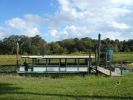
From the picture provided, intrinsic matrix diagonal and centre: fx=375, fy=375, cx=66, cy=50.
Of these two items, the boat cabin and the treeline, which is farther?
the treeline

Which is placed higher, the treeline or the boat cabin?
the treeline

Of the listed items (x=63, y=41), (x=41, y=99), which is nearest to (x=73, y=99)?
(x=41, y=99)

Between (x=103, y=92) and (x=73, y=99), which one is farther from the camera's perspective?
(x=103, y=92)

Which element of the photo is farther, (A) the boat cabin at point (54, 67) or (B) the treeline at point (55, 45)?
(B) the treeline at point (55, 45)

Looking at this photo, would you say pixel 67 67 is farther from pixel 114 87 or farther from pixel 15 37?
pixel 15 37

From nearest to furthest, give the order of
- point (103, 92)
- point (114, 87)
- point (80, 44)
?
point (103, 92) → point (114, 87) → point (80, 44)

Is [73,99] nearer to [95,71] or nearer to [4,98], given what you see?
[4,98]

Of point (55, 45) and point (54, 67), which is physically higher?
point (55, 45)

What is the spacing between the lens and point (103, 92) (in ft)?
55.6

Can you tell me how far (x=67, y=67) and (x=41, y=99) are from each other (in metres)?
21.7

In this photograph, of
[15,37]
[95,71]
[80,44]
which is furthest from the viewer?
[15,37]

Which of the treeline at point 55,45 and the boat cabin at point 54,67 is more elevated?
the treeline at point 55,45

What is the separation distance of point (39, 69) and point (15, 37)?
91037 mm

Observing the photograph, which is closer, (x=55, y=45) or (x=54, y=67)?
(x=54, y=67)
